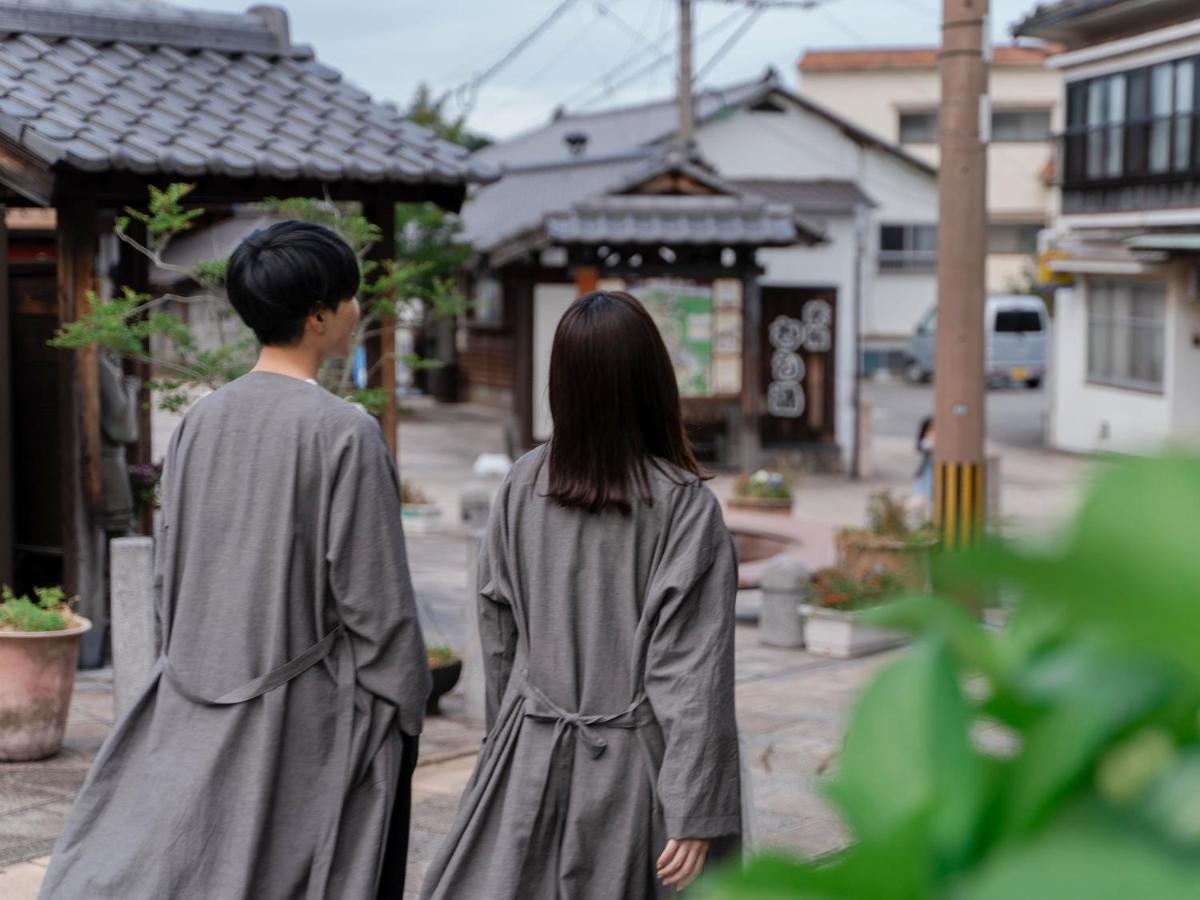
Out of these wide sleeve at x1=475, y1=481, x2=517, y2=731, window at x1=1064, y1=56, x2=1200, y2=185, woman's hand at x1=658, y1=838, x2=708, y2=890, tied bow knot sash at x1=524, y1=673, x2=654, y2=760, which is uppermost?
window at x1=1064, y1=56, x2=1200, y2=185

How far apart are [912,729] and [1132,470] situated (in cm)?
16

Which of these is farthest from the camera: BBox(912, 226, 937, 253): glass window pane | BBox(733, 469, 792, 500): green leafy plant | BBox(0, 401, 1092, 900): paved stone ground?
BBox(912, 226, 937, 253): glass window pane

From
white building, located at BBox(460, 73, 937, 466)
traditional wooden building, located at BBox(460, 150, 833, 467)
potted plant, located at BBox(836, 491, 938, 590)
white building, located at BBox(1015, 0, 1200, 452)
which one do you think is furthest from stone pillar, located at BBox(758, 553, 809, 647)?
white building, located at BBox(1015, 0, 1200, 452)

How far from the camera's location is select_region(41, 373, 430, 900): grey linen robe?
2830 millimetres

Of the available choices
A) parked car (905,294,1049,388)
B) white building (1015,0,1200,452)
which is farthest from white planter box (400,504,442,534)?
parked car (905,294,1049,388)

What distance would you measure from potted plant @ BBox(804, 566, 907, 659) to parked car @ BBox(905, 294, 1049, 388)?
25733 mm

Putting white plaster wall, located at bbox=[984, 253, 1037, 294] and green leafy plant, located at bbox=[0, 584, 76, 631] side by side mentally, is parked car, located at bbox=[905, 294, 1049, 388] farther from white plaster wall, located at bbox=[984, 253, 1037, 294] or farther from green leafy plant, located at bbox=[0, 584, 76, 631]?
green leafy plant, located at bbox=[0, 584, 76, 631]

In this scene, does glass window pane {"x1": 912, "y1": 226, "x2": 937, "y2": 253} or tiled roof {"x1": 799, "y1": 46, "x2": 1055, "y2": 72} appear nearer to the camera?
glass window pane {"x1": 912, "y1": 226, "x2": 937, "y2": 253}

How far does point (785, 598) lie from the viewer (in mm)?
8969

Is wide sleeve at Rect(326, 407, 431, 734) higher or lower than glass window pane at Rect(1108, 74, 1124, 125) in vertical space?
lower

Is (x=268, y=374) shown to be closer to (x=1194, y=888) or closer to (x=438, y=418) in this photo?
(x=1194, y=888)

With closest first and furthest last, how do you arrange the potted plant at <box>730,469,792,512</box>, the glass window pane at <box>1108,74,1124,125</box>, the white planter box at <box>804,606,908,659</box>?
the white planter box at <box>804,606,908,659</box> < the potted plant at <box>730,469,792,512</box> < the glass window pane at <box>1108,74,1124,125</box>

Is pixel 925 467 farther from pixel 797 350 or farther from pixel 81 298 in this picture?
pixel 797 350

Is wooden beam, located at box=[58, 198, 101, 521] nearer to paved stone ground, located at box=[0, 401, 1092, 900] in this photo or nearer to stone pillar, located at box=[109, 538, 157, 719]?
paved stone ground, located at box=[0, 401, 1092, 900]
